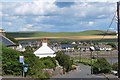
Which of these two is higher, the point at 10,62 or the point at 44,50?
the point at 44,50

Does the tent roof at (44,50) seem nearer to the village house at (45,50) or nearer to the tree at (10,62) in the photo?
the village house at (45,50)

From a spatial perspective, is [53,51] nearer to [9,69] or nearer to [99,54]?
[99,54]

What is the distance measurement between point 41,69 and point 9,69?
4.50 feet

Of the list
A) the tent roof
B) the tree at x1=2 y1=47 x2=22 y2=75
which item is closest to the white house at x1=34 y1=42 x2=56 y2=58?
the tent roof

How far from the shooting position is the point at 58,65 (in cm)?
1781

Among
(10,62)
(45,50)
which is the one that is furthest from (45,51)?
(10,62)

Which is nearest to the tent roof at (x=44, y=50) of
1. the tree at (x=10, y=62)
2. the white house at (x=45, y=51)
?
the white house at (x=45, y=51)

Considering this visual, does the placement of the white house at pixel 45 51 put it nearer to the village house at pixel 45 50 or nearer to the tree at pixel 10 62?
the village house at pixel 45 50

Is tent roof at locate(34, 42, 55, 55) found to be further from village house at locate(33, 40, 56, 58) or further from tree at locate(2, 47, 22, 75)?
tree at locate(2, 47, 22, 75)

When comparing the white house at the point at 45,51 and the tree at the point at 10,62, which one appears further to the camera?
the white house at the point at 45,51

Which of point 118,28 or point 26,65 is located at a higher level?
point 118,28

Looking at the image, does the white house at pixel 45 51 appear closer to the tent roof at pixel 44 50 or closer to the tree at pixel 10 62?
the tent roof at pixel 44 50

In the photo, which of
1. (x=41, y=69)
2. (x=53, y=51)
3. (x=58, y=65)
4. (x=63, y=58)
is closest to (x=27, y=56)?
(x=41, y=69)

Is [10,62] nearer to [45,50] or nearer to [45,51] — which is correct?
[45,51]
